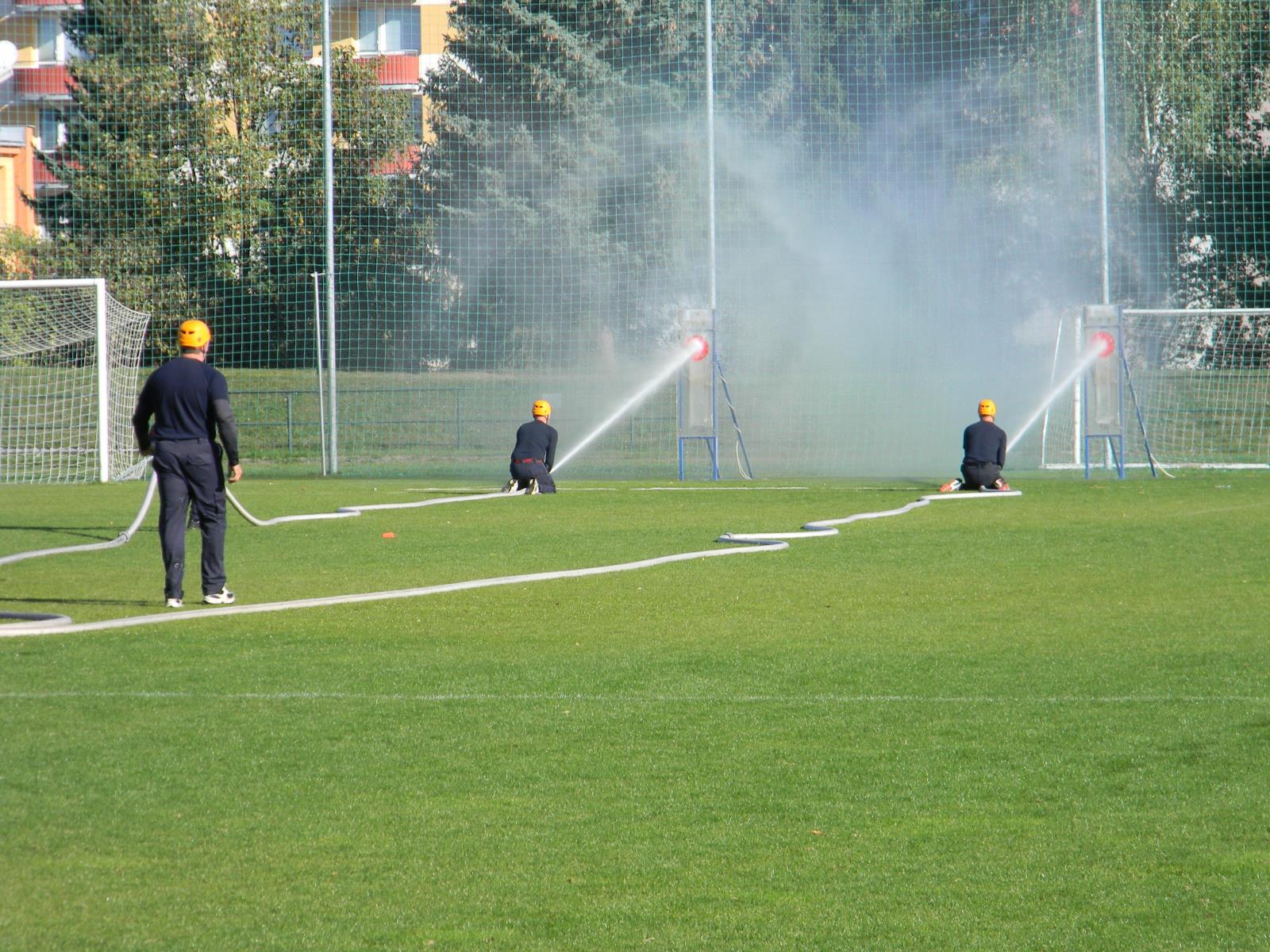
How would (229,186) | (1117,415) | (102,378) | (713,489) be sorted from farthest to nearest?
(229,186) → (1117,415) → (102,378) → (713,489)

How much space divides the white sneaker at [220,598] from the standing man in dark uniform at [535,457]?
948 centimetres

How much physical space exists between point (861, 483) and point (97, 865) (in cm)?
1730

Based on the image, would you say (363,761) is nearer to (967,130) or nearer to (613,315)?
(613,315)

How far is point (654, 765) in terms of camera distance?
5250 mm

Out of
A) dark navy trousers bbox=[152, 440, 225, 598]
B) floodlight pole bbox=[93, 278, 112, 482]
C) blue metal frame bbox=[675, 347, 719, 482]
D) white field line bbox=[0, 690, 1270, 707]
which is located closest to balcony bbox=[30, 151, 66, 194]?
floodlight pole bbox=[93, 278, 112, 482]

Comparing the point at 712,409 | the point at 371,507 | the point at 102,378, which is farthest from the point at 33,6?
the point at 371,507

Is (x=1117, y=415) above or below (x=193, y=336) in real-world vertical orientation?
below

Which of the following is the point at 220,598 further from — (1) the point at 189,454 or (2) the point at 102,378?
(2) the point at 102,378

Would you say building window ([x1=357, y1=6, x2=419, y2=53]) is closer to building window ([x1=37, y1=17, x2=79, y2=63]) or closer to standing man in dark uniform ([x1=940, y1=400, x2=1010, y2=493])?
building window ([x1=37, y1=17, x2=79, y2=63])

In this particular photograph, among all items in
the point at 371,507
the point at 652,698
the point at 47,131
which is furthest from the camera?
the point at 47,131

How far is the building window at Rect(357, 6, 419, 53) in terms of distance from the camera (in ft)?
133

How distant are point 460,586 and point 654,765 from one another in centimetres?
478

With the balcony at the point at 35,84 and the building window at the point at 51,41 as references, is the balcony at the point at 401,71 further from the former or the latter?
the building window at the point at 51,41

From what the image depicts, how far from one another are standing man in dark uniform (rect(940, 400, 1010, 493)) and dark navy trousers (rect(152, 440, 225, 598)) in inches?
419
